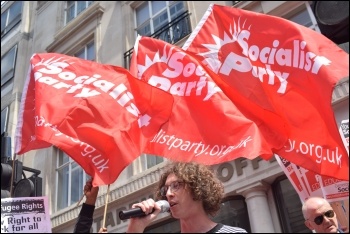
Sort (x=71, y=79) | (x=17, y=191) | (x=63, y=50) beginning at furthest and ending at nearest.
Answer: (x=63, y=50) < (x=17, y=191) < (x=71, y=79)

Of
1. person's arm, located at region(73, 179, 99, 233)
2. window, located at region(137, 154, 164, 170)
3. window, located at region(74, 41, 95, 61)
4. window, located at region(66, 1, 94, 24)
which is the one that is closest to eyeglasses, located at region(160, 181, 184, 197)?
person's arm, located at region(73, 179, 99, 233)

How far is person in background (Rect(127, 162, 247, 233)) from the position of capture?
2.25 metres

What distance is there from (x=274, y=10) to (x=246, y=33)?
13.5 ft

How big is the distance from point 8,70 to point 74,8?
10.6ft

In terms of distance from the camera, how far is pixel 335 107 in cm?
664

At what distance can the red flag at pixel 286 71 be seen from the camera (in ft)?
11.8

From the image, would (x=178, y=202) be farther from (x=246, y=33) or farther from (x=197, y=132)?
(x=246, y=33)

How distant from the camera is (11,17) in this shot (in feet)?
57.8

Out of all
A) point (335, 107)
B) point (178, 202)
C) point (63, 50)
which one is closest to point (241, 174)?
point (335, 107)

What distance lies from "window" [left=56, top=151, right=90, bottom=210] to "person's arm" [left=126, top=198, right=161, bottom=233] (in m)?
9.17

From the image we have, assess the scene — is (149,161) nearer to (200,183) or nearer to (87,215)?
(87,215)

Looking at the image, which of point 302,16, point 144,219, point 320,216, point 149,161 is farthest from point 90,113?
point 149,161

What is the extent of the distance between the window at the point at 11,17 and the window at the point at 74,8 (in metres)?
2.82

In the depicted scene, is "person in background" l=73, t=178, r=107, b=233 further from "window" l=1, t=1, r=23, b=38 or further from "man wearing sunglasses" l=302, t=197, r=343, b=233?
"window" l=1, t=1, r=23, b=38
